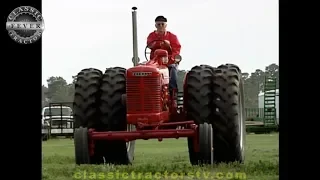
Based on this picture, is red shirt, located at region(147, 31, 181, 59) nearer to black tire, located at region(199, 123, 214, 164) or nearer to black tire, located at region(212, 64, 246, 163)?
black tire, located at region(212, 64, 246, 163)

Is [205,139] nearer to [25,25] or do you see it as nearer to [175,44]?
[175,44]

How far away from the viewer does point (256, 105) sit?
1142 inches

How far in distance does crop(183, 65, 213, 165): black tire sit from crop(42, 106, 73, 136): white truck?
33.2 ft

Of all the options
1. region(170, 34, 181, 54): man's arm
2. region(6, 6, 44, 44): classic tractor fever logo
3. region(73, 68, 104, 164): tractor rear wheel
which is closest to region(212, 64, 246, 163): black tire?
region(170, 34, 181, 54): man's arm

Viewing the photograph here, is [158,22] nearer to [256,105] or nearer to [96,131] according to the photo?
[96,131]

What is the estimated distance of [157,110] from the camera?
7.64 meters

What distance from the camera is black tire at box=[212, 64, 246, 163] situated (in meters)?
7.80

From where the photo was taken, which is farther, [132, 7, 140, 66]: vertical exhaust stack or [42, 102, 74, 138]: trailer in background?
[42, 102, 74, 138]: trailer in background

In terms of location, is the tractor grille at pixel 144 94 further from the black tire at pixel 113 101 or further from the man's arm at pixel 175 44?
the man's arm at pixel 175 44

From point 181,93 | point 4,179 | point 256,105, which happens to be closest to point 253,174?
point 181,93

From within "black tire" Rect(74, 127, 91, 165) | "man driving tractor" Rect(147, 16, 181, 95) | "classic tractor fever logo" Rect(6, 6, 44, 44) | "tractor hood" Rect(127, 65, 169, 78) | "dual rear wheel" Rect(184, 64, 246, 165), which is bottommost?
"black tire" Rect(74, 127, 91, 165)

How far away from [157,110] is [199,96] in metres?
0.59

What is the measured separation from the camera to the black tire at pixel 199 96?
7738 millimetres
